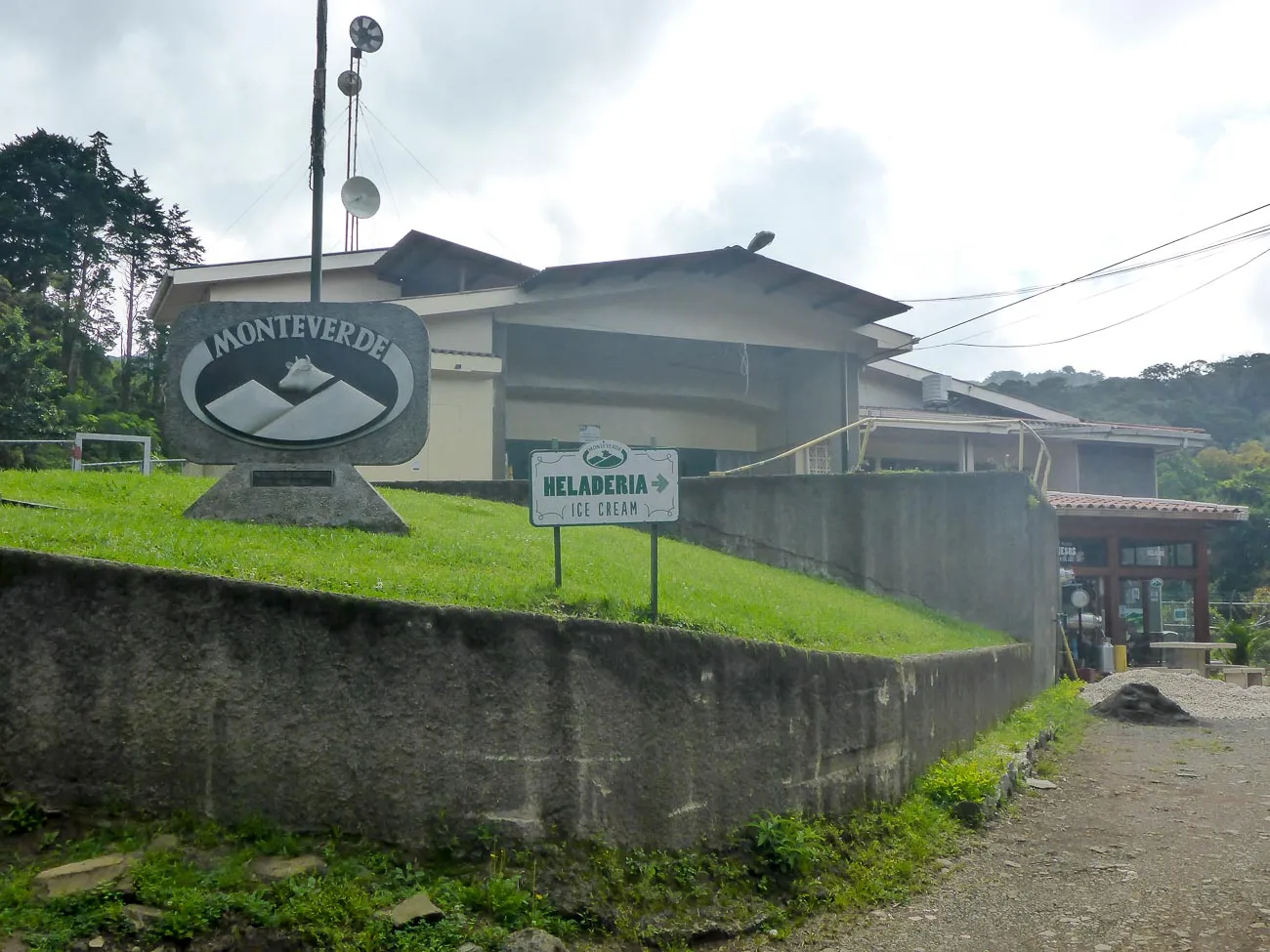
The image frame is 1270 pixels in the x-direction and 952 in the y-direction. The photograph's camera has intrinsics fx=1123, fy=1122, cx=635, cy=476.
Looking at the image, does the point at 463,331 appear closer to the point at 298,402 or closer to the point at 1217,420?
Answer: the point at 298,402

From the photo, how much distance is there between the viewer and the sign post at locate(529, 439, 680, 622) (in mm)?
6891

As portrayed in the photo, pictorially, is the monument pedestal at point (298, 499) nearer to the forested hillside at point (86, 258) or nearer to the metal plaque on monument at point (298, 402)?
the metal plaque on monument at point (298, 402)

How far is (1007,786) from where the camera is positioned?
29.3ft

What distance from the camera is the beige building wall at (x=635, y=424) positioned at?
19.9 meters

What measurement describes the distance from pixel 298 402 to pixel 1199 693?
14512 mm

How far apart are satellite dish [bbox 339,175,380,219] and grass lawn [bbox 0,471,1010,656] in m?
6.11

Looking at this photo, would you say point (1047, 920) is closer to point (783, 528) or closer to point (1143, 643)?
point (783, 528)

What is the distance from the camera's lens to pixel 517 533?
9.75 metres

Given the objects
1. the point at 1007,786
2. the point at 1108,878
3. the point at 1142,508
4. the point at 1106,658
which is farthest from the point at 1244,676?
the point at 1108,878

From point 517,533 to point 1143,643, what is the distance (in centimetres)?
1681

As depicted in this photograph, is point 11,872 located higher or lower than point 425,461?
lower

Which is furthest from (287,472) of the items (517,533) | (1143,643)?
(1143,643)

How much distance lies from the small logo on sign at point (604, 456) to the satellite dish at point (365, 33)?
490 inches

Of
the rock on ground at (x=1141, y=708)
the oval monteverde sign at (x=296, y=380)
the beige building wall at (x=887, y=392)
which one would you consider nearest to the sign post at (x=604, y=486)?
the oval monteverde sign at (x=296, y=380)
